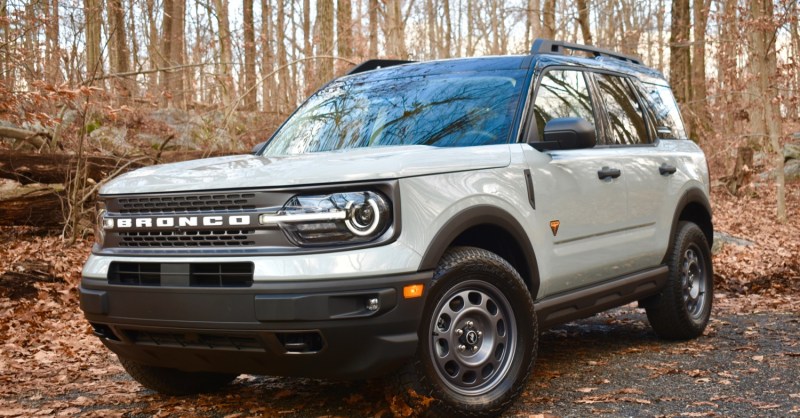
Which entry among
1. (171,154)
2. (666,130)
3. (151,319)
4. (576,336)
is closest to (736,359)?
(576,336)

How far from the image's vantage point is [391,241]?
11.6 ft

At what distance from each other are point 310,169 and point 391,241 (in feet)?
1.54

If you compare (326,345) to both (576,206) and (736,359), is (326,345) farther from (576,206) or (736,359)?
(736,359)

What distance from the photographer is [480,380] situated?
4.04 metres

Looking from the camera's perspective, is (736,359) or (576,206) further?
(736,359)

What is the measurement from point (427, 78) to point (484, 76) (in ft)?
1.20

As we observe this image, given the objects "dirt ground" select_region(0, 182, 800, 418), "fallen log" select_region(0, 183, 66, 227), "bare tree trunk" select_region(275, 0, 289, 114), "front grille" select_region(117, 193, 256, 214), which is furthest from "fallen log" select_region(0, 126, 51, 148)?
"bare tree trunk" select_region(275, 0, 289, 114)

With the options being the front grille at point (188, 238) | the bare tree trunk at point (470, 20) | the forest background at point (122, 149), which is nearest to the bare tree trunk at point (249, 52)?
the forest background at point (122, 149)

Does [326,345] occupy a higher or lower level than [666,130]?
lower

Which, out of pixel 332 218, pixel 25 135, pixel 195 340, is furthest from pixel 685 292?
pixel 25 135

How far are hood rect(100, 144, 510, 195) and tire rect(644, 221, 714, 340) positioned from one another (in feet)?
7.66

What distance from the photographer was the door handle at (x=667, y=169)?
5850mm

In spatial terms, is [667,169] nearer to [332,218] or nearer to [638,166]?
[638,166]

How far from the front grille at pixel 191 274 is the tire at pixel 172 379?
77cm
